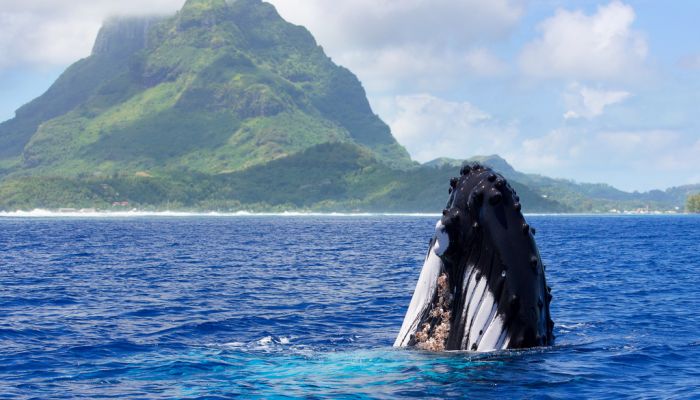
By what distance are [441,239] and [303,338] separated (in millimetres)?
11030

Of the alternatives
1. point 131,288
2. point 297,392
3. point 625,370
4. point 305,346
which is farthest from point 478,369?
point 131,288

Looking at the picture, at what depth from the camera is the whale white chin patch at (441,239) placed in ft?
43.7

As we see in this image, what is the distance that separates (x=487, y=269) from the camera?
1328cm

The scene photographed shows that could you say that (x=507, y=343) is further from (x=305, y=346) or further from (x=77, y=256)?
(x=77, y=256)

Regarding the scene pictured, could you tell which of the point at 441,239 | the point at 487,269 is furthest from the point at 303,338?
the point at 487,269

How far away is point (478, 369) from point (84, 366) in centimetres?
919

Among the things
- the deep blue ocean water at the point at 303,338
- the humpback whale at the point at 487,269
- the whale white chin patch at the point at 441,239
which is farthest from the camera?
the deep blue ocean water at the point at 303,338

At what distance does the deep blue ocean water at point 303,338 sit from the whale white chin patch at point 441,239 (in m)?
2.13

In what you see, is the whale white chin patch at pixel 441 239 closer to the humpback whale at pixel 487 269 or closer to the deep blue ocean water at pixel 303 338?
the humpback whale at pixel 487 269

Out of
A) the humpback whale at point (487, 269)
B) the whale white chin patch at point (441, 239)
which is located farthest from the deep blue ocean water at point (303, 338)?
the whale white chin patch at point (441, 239)

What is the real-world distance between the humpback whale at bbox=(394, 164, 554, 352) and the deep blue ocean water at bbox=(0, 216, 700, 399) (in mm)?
790

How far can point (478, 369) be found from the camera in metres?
15.0

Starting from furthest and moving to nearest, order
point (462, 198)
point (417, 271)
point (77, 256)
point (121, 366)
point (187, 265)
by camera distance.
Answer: point (77, 256), point (187, 265), point (417, 271), point (121, 366), point (462, 198)

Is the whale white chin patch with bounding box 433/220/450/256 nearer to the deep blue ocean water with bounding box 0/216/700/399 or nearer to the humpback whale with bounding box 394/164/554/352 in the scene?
the humpback whale with bounding box 394/164/554/352
